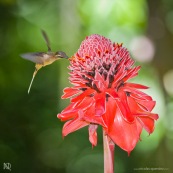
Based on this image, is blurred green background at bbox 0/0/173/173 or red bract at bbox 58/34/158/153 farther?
→ blurred green background at bbox 0/0/173/173

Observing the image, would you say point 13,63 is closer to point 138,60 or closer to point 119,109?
point 138,60

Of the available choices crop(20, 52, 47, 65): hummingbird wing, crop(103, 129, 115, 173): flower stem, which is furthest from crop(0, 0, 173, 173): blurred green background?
crop(103, 129, 115, 173): flower stem

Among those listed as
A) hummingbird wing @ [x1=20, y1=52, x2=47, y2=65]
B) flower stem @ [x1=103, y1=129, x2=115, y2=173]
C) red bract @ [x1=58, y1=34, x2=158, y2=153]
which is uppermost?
hummingbird wing @ [x1=20, y1=52, x2=47, y2=65]

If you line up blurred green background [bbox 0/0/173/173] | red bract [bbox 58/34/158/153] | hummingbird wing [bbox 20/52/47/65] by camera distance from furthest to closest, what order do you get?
blurred green background [bbox 0/0/173/173]
hummingbird wing [bbox 20/52/47/65]
red bract [bbox 58/34/158/153]

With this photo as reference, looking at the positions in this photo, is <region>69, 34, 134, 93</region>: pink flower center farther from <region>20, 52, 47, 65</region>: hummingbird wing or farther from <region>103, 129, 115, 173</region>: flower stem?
<region>20, 52, 47, 65</region>: hummingbird wing

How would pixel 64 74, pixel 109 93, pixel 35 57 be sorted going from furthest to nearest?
pixel 64 74 < pixel 35 57 < pixel 109 93

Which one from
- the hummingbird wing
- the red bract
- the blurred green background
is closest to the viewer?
the red bract

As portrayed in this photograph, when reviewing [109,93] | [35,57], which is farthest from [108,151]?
[35,57]

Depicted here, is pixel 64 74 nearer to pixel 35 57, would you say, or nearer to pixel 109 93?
pixel 35 57
